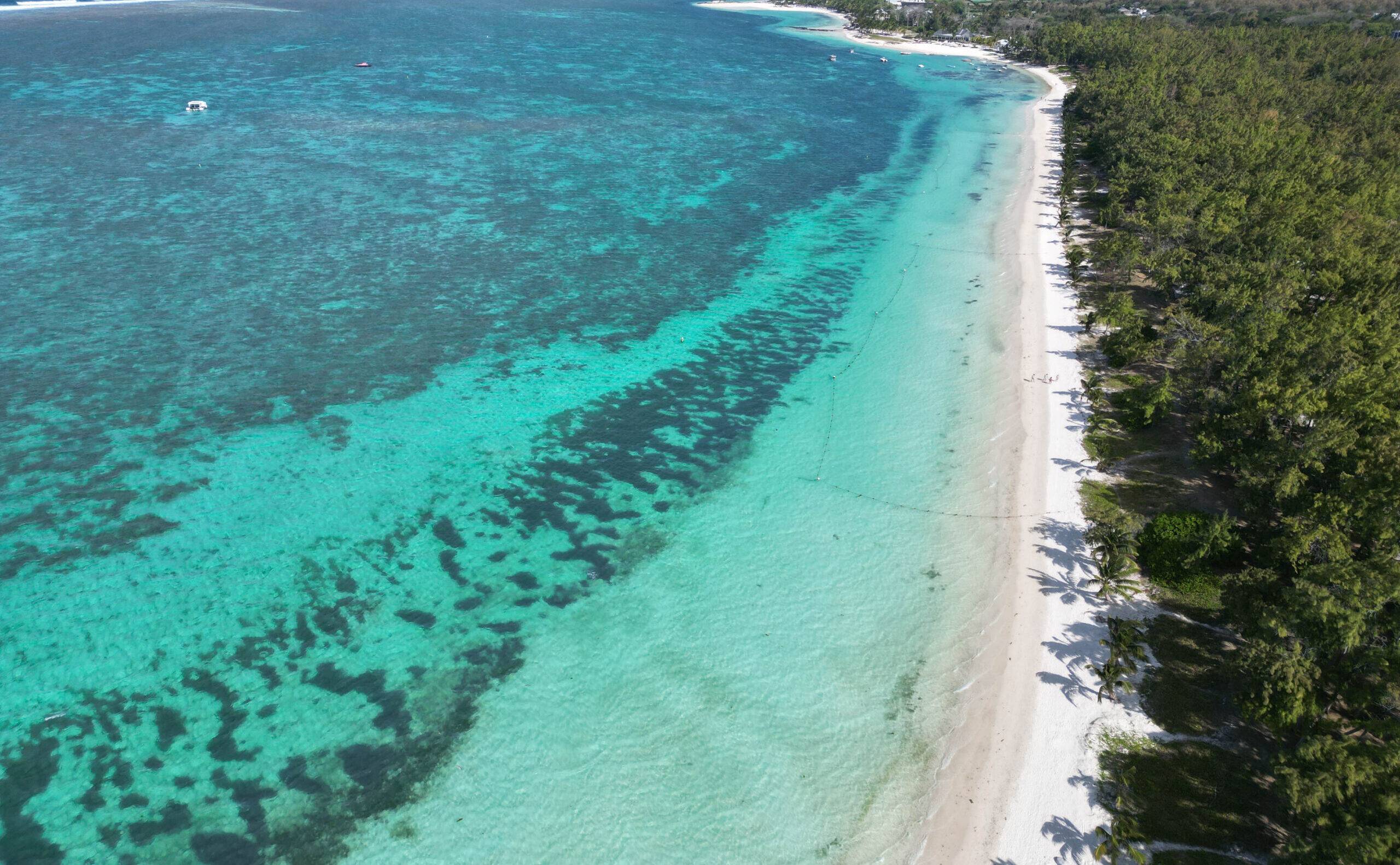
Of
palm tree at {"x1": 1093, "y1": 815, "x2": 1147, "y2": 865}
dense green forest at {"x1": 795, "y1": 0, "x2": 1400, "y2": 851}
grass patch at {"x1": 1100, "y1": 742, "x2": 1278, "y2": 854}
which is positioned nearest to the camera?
palm tree at {"x1": 1093, "y1": 815, "x2": 1147, "y2": 865}

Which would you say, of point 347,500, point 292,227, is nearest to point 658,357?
point 347,500

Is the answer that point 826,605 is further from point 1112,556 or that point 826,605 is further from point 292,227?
point 292,227

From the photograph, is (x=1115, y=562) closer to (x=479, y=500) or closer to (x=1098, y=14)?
(x=479, y=500)

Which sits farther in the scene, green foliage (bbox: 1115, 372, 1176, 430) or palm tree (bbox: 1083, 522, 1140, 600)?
green foliage (bbox: 1115, 372, 1176, 430)

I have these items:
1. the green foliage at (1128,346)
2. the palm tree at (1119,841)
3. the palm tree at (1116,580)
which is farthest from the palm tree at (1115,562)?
the green foliage at (1128,346)

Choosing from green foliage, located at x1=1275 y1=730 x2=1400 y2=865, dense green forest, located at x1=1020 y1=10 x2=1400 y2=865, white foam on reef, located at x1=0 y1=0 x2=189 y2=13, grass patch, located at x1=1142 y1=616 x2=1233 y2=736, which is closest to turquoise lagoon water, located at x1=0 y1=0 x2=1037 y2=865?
grass patch, located at x1=1142 y1=616 x2=1233 y2=736

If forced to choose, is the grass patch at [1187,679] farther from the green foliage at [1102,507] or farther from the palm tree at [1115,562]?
the green foliage at [1102,507]

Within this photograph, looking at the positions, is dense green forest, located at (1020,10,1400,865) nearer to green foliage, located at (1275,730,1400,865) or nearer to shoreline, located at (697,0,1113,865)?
green foliage, located at (1275,730,1400,865)
